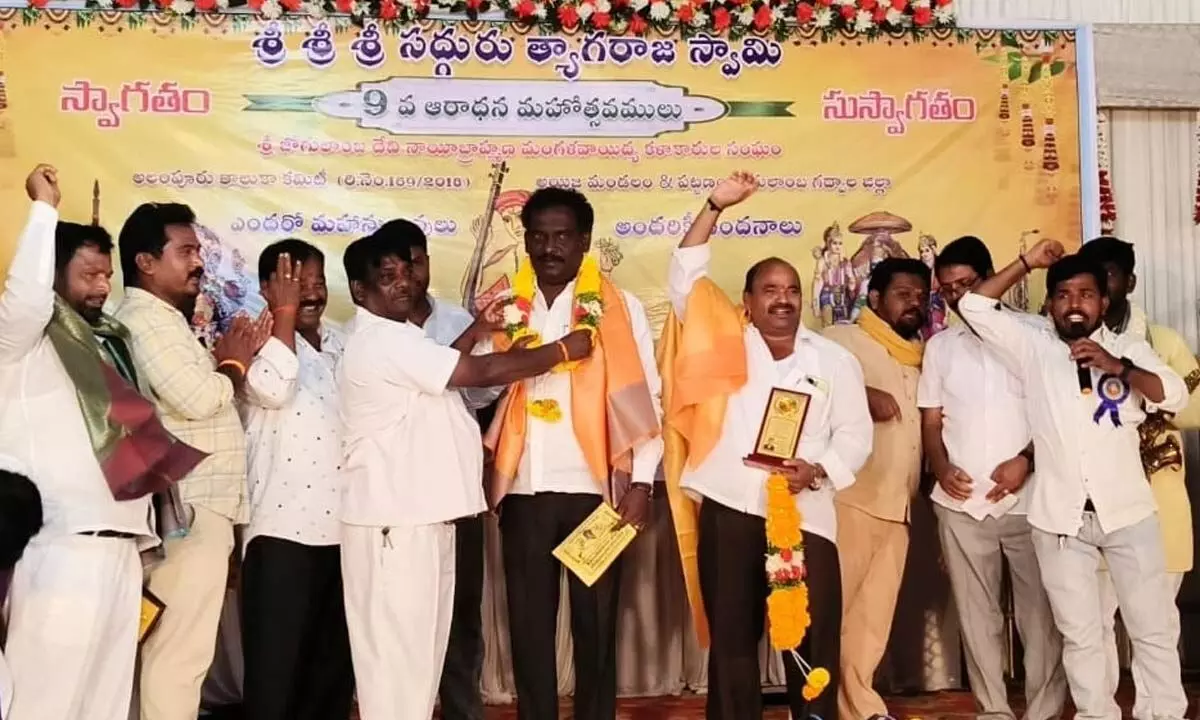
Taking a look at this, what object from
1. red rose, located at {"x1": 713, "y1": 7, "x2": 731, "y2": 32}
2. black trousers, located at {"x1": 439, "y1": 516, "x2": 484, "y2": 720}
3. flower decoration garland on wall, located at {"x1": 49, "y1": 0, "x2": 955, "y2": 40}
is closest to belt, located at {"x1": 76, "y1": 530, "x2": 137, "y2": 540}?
black trousers, located at {"x1": 439, "y1": 516, "x2": 484, "y2": 720}

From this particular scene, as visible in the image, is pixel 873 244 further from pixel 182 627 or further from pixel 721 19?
pixel 182 627

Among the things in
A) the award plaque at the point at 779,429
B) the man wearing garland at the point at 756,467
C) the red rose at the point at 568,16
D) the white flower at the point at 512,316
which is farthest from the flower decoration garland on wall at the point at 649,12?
the award plaque at the point at 779,429

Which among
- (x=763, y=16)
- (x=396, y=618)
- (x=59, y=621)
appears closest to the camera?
(x=59, y=621)

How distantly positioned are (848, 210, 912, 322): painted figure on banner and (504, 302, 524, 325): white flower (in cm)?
197

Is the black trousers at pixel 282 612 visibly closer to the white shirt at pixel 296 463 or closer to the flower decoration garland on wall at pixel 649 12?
the white shirt at pixel 296 463

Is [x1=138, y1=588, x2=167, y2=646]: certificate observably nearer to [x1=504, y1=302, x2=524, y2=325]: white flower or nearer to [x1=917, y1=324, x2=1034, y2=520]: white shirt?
[x1=504, y1=302, x2=524, y2=325]: white flower

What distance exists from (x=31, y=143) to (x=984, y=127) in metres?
3.88

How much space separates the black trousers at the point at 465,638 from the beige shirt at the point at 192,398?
2.91 feet

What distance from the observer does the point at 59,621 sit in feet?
9.59

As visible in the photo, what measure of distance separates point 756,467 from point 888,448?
91cm

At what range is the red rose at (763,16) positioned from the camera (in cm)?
516

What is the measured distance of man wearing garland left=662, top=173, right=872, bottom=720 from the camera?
3.69 meters

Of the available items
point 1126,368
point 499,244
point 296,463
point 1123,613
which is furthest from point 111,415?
point 1123,613

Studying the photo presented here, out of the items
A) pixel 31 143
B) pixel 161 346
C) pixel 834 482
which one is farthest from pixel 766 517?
pixel 31 143
